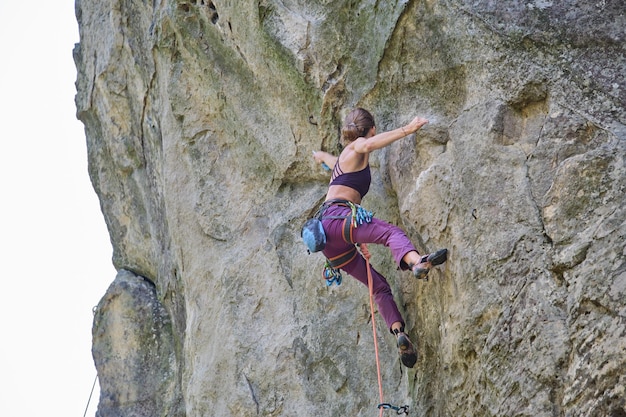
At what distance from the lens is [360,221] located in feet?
25.2

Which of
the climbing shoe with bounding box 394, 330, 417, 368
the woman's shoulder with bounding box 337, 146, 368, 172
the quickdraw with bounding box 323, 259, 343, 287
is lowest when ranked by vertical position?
the climbing shoe with bounding box 394, 330, 417, 368

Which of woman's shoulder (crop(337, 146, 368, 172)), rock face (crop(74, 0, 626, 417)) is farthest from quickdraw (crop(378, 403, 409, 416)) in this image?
woman's shoulder (crop(337, 146, 368, 172))

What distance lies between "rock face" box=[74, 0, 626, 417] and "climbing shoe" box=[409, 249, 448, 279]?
21 centimetres

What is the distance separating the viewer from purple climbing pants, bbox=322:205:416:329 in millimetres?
7477

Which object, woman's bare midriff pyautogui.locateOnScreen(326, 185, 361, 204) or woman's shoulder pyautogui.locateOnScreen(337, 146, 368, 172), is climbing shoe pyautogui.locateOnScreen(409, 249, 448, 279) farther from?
woman's shoulder pyautogui.locateOnScreen(337, 146, 368, 172)

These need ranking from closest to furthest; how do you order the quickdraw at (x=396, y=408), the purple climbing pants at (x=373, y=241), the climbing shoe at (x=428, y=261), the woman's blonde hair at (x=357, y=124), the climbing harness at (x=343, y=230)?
1. the climbing shoe at (x=428, y=261)
2. the purple climbing pants at (x=373, y=241)
3. the quickdraw at (x=396, y=408)
4. the climbing harness at (x=343, y=230)
5. the woman's blonde hair at (x=357, y=124)

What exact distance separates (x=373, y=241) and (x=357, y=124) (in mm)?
1076

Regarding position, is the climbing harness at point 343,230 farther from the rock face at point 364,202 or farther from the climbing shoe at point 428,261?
the climbing shoe at point 428,261

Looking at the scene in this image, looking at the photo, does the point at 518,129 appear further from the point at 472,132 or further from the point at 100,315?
the point at 100,315

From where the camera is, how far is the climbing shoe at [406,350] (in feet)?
24.6

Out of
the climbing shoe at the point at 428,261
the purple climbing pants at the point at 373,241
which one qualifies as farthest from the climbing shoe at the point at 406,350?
the climbing shoe at the point at 428,261

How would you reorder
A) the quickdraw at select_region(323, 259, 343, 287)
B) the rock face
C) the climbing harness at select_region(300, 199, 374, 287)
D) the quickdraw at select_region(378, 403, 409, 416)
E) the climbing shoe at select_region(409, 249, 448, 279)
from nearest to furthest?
the rock face < the climbing shoe at select_region(409, 249, 448, 279) < the quickdraw at select_region(378, 403, 409, 416) < the climbing harness at select_region(300, 199, 374, 287) < the quickdraw at select_region(323, 259, 343, 287)

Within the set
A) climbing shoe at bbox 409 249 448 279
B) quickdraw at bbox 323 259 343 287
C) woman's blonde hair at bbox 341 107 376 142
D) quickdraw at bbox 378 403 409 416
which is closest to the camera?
climbing shoe at bbox 409 249 448 279

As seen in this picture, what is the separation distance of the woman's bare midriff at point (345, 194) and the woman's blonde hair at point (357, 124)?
0.44 m
